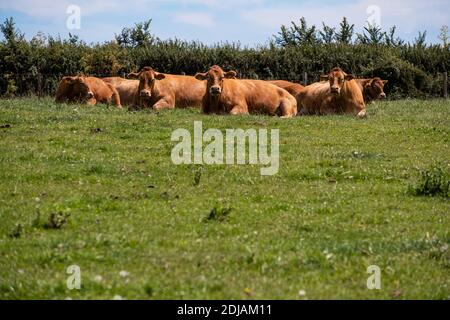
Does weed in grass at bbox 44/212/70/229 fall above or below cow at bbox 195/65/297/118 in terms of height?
below

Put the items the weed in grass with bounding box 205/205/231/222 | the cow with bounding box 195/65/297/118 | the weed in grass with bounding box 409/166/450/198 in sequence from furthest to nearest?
1. the cow with bounding box 195/65/297/118
2. the weed in grass with bounding box 409/166/450/198
3. the weed in grass with bounding box 205/205/231/222

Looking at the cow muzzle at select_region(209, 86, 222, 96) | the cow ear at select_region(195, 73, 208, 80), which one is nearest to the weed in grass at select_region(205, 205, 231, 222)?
the cow muzzle at select_region(209, 86, 222, 96)

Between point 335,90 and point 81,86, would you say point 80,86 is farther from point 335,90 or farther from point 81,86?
point 335,90

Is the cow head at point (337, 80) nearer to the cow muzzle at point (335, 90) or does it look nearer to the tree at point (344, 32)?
the cow muzzle at point (335, 90)

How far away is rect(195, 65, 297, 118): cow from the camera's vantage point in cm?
2645

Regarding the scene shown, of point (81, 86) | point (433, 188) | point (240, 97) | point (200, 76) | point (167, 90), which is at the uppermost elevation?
point (200, 76)

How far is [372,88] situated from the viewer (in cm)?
3959

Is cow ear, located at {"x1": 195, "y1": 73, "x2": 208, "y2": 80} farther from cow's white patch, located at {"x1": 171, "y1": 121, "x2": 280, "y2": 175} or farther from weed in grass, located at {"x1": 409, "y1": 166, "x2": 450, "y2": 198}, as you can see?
weed in grass, located at {"x1": 409, "y1": 166, "x2": 450, "y2": 198}

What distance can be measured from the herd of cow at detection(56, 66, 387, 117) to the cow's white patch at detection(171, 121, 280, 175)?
5502 mm

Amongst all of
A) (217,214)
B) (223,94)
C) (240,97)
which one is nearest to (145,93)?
(223,94)

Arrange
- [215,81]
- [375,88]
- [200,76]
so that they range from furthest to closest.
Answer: [375,88] → [200,76] → [215,81]

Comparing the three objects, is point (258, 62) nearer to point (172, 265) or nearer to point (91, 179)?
point (91, 179)

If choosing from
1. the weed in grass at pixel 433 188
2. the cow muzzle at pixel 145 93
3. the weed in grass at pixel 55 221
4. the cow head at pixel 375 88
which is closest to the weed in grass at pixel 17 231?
the weed in grass at pixel 55 221

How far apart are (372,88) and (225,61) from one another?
14707 millimetres
